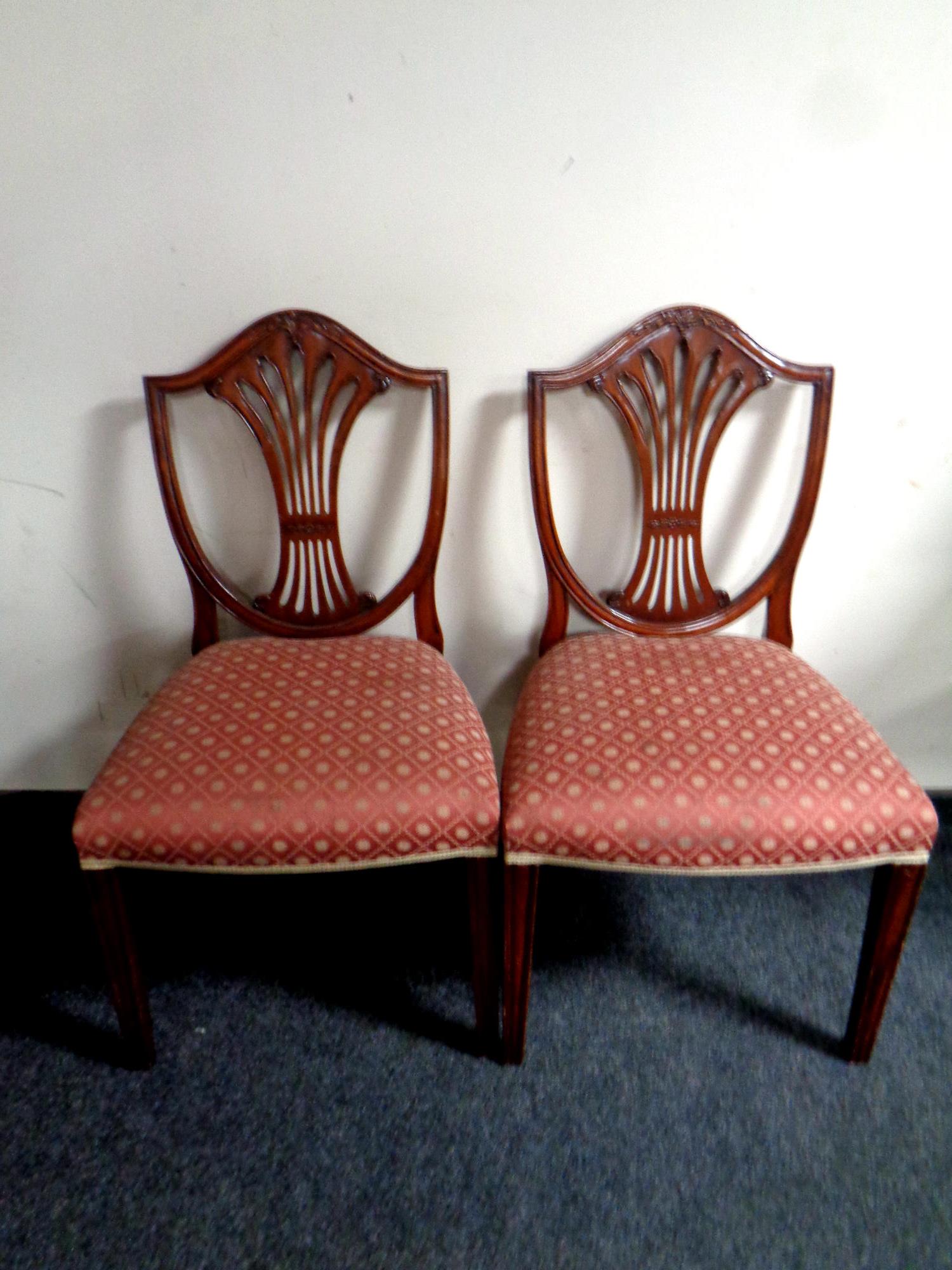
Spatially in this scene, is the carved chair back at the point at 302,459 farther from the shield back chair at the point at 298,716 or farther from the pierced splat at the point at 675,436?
the pierced splat at the point at 675,436

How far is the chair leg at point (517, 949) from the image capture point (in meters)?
0.97

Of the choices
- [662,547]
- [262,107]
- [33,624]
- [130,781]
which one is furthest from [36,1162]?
[262,107]

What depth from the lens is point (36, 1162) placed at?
98 cm

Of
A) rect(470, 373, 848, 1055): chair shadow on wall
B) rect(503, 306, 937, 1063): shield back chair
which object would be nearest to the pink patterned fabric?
rect(503, 306, 937, 1063): shield back chair

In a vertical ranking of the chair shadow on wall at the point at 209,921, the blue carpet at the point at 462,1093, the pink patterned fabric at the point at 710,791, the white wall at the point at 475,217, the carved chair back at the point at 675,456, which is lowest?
the blue carpet at the point at 462,1093

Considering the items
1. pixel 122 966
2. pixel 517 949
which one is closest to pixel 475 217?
pixel 517 949

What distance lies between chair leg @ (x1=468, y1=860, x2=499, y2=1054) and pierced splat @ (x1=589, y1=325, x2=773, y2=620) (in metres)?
0.49

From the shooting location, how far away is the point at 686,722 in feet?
3.29

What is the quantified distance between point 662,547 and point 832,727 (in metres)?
0.37

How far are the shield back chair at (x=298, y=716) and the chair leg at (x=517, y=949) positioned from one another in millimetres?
25

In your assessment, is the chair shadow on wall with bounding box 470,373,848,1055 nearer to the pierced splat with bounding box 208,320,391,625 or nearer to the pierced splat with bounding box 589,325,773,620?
the pierced splat with bounding box 589,325,773,620

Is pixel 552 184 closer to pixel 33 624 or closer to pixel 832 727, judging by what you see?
pixel 832 727

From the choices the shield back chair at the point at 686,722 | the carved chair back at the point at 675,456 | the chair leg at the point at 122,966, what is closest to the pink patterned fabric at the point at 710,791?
the shield back chair at the point at 686,722

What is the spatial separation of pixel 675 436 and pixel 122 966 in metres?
1.04
